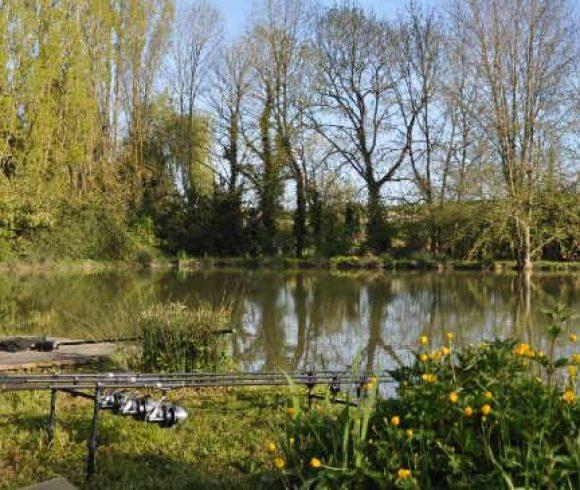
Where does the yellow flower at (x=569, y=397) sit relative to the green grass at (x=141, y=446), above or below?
above

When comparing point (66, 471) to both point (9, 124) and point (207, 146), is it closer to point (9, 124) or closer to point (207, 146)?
point (9, 124)

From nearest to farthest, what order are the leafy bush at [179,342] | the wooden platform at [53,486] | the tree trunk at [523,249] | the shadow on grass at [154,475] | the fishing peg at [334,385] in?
the wooden platform at [53,486], the shadow on grass at [154,475], the fishing peg at [334,385], the leafy bush at [179,342], the tree trunk at [523,249]

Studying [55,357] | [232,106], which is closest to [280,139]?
[232,106]

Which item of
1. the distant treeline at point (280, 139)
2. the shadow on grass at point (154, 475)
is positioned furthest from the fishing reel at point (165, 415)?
the distant treeline at point (280, 139)

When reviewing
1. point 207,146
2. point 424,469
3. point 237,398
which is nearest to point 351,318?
point 237,398

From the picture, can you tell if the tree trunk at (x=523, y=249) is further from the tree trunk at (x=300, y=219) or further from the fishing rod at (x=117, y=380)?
the fishing rod at (x=117, y=380)

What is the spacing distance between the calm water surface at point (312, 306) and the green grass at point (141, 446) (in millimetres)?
1149

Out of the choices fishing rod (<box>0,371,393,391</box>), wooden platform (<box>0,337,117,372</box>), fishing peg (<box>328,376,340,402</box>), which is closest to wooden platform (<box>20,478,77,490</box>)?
fishing rod (<box>0,371,393,391</box>)

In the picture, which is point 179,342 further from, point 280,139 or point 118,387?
point 280,139

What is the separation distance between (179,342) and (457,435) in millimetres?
4543

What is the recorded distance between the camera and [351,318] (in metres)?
12.5

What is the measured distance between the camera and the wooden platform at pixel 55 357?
7059 mm

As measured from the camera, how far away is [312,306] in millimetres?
14227

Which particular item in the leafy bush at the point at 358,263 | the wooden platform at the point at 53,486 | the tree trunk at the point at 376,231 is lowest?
the wooden platform at the point at 53,486
